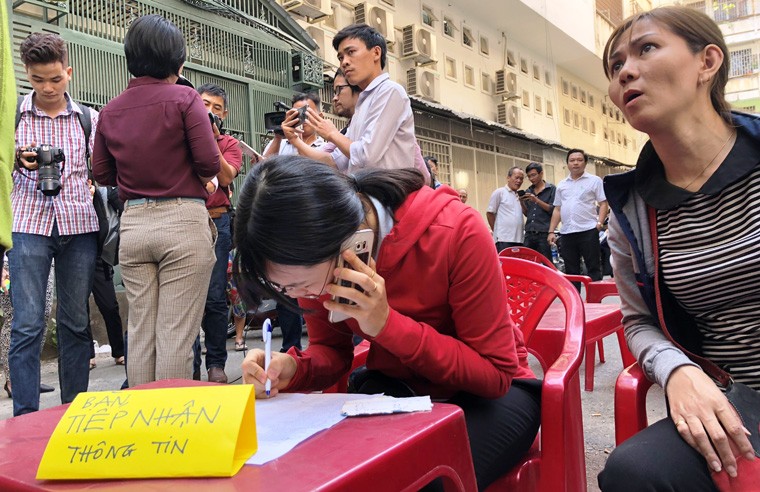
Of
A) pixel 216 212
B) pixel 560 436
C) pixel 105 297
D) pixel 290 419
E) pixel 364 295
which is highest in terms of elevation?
pixel 216 212

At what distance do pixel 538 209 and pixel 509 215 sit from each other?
0.36 metres

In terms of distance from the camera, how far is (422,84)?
42.4 ft

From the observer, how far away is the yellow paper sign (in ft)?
2.88

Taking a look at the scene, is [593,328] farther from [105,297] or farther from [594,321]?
[105,297]

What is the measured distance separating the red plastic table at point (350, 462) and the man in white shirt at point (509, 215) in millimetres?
6763

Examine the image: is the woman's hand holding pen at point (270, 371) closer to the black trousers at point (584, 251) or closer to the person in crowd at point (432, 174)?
the person in crowd at point (432, 174)

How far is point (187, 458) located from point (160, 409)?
0.36 feet

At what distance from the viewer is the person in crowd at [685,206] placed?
53.8 inches

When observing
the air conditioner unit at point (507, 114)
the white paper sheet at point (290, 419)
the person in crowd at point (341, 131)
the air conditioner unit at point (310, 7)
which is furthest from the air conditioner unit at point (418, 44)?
the white paper sheet at point (290, 419)

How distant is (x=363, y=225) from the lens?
1.40 meters

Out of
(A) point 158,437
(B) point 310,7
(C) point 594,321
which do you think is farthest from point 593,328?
(B) point 310,7

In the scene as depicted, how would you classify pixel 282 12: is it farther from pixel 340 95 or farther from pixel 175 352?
pixel 175 352

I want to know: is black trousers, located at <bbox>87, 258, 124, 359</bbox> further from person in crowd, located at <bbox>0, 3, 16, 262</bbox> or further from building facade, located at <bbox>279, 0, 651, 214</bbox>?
building facade, located at <bbox>279, 0, 651, 214</bbox>

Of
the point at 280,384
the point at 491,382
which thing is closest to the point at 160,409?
the point at 280,384
